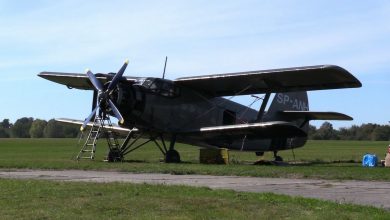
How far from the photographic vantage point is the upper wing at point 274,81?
2148 cm

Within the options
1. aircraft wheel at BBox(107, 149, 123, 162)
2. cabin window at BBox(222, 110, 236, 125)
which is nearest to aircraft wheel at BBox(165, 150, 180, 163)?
aircraft wheel at BBox(107, 149, 123, 162)

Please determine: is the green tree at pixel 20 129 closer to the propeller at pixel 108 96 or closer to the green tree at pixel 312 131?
the green tree at pixel 312 131

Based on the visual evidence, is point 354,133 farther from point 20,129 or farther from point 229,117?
point 229,117

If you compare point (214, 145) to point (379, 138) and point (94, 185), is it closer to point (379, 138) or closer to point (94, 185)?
point (94, 185)

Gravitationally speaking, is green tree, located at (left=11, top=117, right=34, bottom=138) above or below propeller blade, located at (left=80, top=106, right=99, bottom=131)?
above

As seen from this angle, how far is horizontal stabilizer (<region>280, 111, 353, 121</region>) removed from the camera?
26.6m

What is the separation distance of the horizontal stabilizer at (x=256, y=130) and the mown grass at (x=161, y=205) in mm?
11688

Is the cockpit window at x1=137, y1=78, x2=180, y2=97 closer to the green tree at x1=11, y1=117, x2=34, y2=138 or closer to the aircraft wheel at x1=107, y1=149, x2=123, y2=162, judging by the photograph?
the aircraft wheel at x1=107, y1=149, x2=123, y2=162

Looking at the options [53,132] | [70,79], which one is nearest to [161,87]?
[70,79]

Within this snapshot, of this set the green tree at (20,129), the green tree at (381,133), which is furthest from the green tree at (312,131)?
the green tree at (20,129)

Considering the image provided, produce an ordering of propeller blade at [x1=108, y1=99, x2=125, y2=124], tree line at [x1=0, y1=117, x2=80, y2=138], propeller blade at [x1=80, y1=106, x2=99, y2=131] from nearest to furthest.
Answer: propeller blade at [x1=108, y1=99, x2=125, y2=124]
propeller blade at [x1=80, y1=106, x2=99, y2=131]
tree line at [x1=0, y1=117, x2=80, y2=138]

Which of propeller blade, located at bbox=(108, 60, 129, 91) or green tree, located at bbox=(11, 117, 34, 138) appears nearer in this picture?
propeller blade, located at bbox=(108, 60, 129, 91)

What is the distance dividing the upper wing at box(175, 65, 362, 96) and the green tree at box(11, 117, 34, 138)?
504 feet

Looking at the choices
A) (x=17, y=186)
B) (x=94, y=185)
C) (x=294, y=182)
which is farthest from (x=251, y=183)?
(x=17, y=186)
